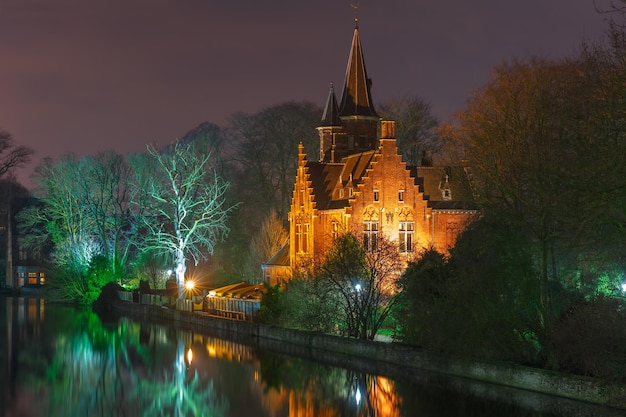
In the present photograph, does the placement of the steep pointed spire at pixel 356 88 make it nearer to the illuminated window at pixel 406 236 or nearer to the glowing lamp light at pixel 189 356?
the illuminated window at pixel 406 236

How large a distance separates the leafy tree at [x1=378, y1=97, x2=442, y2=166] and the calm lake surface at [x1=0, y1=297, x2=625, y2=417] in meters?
27.0

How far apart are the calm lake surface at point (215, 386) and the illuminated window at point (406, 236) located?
40.1 ft

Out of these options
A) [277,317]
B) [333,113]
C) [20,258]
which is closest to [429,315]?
[277,317]

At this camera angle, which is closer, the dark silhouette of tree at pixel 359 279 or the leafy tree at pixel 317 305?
the dark silhouette of tree at pixel 359 279

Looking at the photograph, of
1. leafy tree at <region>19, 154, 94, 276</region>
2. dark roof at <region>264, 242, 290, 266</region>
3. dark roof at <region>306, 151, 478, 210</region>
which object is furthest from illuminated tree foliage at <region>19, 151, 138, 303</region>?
dark roof at <region>306, 151, 478, 210</region>

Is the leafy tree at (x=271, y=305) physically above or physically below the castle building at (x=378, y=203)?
below

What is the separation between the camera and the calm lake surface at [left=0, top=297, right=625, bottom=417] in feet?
77.3

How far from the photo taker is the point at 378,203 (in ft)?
155

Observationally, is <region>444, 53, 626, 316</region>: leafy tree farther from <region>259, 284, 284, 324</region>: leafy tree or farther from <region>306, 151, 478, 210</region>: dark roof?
<region>259, 284, 284, 324</region>: leafy tree

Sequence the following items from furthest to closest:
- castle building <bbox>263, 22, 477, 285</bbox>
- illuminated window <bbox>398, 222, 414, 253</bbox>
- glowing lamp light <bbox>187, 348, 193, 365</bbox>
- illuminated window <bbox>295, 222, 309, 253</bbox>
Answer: illuminated window <bbox>295, 222, 309, 253</bbox> → illuminated window <bbox>398, 222, 414, 253</bbox> → castle building <bbox>263, 22, 477, 285</bbox> → glowing lamp light <bbox>187, 348, 193, 365</bbox>

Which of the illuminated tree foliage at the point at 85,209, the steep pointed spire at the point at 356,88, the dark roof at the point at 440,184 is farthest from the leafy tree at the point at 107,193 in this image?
the dark roof at the point at 440,184

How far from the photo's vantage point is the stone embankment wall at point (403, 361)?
23188 mm

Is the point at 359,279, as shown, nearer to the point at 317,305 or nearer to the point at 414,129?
the point at 317,305

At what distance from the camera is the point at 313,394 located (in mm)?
26031
